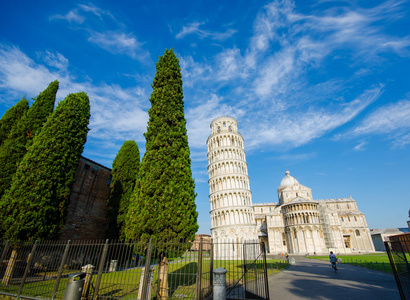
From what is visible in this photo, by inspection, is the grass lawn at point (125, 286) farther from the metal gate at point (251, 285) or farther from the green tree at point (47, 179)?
the green tree at point (47, 179)

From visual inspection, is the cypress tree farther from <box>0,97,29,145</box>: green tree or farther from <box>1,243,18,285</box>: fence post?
<box>0,97,29,145</box>: green tree

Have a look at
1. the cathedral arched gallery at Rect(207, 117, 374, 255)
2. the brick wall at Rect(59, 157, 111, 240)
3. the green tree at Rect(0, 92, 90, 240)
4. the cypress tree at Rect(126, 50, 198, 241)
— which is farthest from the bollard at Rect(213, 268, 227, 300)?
the cathedral arched gallery at Rect(207, 117, 374, 255)

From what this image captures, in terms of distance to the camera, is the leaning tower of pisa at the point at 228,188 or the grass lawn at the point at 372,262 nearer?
the grass lawn at the point at 372,262

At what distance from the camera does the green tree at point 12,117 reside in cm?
1681

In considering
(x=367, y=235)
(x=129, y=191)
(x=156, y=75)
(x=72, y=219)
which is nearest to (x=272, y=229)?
(x=367, y=235)

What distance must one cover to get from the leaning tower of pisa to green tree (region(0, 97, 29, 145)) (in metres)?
37.5

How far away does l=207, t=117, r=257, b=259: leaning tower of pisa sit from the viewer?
4344 cm

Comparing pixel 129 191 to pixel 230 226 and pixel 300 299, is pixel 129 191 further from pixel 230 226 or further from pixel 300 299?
pixel 230 226

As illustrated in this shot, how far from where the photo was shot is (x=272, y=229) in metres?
56.4

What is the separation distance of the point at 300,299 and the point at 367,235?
223 ft

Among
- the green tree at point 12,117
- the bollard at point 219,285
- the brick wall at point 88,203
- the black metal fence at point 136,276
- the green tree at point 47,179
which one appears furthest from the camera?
the brick wall at point 88,203

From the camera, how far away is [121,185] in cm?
2241

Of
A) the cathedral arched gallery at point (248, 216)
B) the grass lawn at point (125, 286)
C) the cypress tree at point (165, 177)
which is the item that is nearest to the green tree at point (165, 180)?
the cypress tree at point (165, 177)

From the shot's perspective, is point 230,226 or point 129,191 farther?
point 230,226
